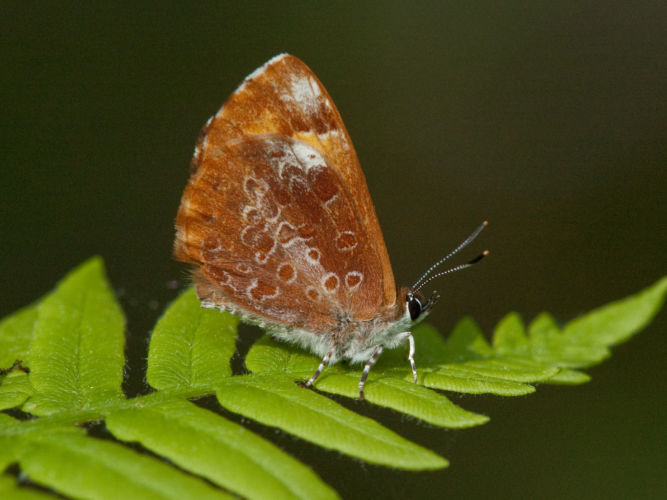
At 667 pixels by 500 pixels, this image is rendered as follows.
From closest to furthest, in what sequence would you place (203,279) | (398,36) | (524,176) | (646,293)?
1. (203,279)
2. (646,293)
3. (524,176)
4. (398,36)

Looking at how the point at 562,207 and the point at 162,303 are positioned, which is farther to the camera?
the point at 562,207

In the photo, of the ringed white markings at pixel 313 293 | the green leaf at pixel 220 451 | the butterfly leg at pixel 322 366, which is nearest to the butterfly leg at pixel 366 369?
the butterfly leg at pixel 322 366

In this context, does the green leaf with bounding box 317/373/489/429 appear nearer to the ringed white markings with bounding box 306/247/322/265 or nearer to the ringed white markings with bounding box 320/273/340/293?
the ringed white markings with bounding box 320/273/340/293

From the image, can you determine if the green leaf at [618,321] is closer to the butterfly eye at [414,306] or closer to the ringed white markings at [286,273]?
the butterfly eye at [414,306]

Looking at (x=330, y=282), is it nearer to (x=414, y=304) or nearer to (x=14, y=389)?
(x=414, y=304)

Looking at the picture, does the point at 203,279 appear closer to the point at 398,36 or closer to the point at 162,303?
the point at 162,303

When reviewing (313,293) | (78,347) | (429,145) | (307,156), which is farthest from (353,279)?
(429,145)

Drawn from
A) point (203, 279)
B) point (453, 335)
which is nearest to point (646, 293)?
point (453, 335)
